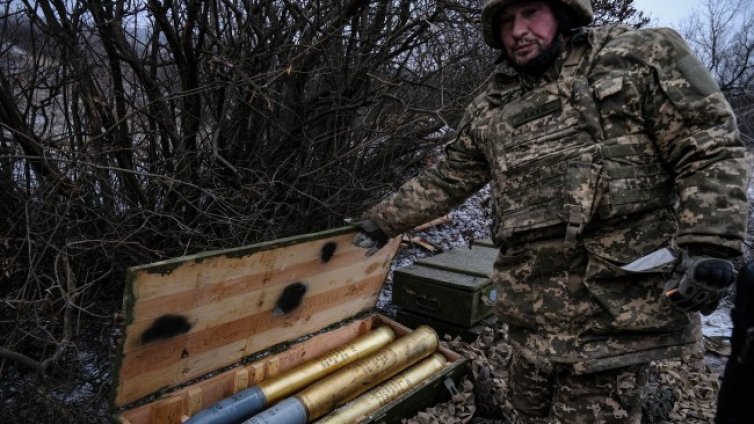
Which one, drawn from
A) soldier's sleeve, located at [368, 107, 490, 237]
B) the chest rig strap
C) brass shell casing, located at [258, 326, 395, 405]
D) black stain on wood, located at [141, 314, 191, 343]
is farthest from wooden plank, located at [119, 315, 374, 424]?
the chest rig strap

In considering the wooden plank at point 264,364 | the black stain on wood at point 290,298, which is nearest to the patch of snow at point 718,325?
the wooden plank at point 264,364

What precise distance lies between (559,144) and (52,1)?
3.22 metres

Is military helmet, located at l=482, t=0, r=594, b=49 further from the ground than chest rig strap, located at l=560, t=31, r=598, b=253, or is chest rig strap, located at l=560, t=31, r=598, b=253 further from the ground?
military helmet, located at l=482, t=0, r=594, b=49

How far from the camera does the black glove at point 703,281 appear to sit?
153 cm

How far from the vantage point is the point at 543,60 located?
2018 millimetres

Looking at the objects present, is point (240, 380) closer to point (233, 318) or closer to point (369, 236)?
point (233, 318)

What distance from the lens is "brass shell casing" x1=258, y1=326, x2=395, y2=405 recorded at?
9.19 feet

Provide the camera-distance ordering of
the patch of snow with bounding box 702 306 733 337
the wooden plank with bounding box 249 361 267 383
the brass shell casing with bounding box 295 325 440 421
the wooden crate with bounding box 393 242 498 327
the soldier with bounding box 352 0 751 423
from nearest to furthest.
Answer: the soldier with bounding box 352 0 751 423
the brass shell casing with bounding box 295 325 440 421
the wooden plank with bounding box 249 361 267 383
the wooden crate with bounding box 393 242 498 327
the patch of snow with bounding box 702 306 733 337

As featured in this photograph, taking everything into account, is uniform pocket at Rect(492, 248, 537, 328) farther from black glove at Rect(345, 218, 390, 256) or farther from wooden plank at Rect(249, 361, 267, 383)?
wooden plank at Rect(249, 361, 267, 383)

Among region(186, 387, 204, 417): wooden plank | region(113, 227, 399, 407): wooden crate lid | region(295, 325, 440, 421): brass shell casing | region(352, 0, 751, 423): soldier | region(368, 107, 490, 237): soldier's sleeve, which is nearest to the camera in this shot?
region(352, 0, 751, 423): soldier

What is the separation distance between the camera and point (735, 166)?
164cm

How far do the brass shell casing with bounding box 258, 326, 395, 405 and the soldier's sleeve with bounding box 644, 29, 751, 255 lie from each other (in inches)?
82.2

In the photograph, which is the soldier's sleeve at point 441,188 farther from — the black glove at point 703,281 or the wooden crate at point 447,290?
the wooden crate at point 447,290

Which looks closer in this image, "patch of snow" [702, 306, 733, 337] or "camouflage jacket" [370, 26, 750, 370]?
"camouflage jacket" [370, 26, 750, 370]
